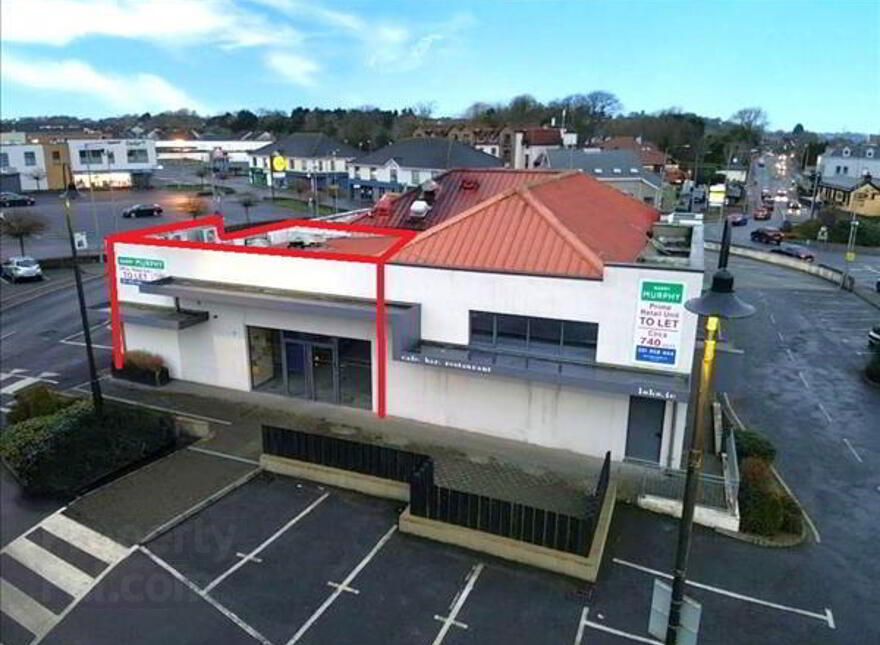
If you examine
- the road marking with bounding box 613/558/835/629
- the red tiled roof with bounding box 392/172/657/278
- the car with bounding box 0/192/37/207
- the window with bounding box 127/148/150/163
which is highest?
the window with bounding box 127/148/150/163

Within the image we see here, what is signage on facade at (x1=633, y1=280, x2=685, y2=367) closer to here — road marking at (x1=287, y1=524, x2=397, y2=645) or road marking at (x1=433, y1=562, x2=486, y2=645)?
road marking at (x1=433, y1=562, x2=486, y2=645)

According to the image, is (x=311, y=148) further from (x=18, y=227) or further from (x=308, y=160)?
→ (x=18, y=227)

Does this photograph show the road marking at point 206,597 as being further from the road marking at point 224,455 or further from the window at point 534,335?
the window at point 534,335

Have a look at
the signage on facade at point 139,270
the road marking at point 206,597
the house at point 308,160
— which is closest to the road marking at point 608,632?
the road marking at point 206,597

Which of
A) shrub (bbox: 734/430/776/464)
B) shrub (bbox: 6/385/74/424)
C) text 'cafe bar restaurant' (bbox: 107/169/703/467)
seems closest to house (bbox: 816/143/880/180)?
text 'cafe bar restaurant' (bbox: 107/169/703/467)

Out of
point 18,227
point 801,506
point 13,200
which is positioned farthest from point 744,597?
point 13,200

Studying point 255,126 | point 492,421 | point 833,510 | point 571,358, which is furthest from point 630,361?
point 255,126
